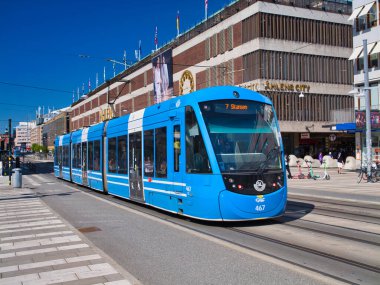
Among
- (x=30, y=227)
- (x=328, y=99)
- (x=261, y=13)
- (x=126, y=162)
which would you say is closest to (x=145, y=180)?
(x=126, y=162)

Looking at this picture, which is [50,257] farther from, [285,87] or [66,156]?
[285,87]

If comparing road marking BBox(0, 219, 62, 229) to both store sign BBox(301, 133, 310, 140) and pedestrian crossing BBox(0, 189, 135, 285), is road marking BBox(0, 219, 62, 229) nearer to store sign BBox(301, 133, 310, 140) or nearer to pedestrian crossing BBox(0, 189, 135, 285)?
pedestrian crossing BBox(0, 189, 135, 285)

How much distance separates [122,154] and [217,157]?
6.59 metres

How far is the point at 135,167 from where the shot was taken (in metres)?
14.1

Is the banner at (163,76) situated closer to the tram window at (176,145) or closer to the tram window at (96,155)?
the tram window at (96,155)

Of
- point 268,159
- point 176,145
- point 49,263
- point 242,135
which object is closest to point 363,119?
point 268,159

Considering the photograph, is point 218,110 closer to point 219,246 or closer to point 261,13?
point 219,246

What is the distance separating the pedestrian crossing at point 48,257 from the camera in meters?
6.12

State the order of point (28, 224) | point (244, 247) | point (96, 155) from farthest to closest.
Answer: point (96, 155) → point (28, 224) → point (244, 247)

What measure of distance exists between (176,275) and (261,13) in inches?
1812

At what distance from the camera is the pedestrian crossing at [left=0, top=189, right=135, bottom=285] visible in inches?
241

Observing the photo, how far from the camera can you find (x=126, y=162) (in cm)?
1507

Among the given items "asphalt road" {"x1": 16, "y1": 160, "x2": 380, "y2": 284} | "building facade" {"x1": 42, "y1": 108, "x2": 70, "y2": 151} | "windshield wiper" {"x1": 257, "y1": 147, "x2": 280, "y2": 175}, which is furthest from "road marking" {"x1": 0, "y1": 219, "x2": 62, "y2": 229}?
"building facade" {"x1": 42, "y1": 108, "x2": 70, "y2": 151}

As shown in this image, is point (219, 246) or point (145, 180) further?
point (145, 180)
